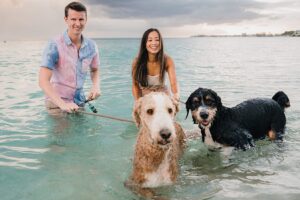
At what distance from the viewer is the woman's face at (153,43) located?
821 cm

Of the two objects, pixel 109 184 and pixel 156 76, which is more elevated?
pixel 156 76

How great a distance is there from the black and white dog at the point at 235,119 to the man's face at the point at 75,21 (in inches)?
111

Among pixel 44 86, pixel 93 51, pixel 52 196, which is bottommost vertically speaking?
pixel 52 196

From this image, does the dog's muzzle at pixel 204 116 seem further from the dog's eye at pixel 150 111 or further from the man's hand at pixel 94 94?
the man's hand at pixel 94 94

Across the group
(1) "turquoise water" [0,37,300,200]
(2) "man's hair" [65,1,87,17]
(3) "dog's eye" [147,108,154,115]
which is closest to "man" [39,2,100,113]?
(2) "man's hair" [65,1,87,17]

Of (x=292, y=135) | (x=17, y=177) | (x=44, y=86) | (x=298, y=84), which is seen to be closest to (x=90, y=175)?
(x=17, y=177)

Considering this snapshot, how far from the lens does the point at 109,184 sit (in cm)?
611

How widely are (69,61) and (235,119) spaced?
3706mm

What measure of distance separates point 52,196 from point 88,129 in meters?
3.73

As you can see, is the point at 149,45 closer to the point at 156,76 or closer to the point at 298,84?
the point at 156,76

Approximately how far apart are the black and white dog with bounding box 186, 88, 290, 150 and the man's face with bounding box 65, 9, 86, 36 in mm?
2831

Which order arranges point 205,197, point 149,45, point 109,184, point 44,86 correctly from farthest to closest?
point 149,45 < point 44,86 < point 109,184 < point 205,197

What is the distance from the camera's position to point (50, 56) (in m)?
7.57

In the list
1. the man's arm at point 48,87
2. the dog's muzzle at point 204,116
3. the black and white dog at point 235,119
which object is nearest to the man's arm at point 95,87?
the man's arm at point 48,87
